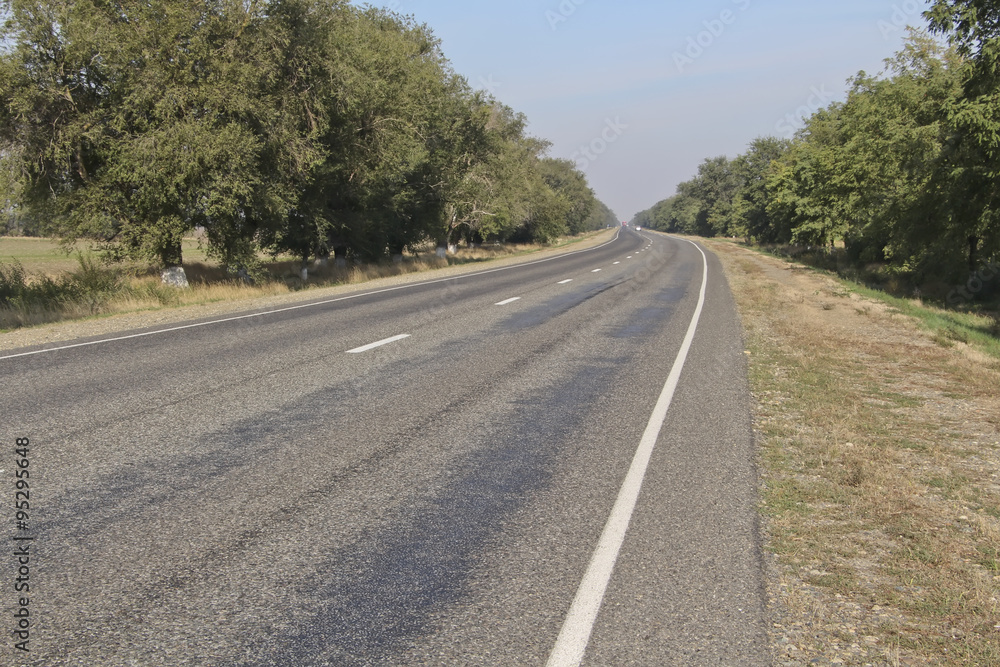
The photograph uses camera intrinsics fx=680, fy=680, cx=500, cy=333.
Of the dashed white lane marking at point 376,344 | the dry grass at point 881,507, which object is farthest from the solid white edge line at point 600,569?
Answer: the dashed white lane marking at point 376,344

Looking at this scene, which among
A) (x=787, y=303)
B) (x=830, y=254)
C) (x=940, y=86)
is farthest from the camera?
(x=830, y=254)

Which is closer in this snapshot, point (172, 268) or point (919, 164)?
point (172, 268)

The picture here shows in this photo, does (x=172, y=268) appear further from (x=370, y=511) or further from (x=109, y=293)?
(x=370, y=511)

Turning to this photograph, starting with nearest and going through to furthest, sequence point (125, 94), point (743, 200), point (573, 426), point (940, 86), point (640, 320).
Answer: point (573, 426)
point (640, 320)
point (125, 94)
point (940, 86)
point (743, 200)

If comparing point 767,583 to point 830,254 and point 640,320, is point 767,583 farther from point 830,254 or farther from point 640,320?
point 830,254

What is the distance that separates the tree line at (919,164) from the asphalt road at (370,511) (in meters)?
15.4

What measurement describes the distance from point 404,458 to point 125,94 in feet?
64.9

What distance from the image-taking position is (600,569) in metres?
3.66

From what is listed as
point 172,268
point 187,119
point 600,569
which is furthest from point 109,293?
point 600,569

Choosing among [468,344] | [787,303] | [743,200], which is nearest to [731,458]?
[468,344]

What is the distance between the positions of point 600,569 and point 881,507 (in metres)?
2.27

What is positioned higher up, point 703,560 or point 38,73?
point 38,73

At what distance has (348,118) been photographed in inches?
1059

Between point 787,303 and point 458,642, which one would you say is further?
point 787,303
